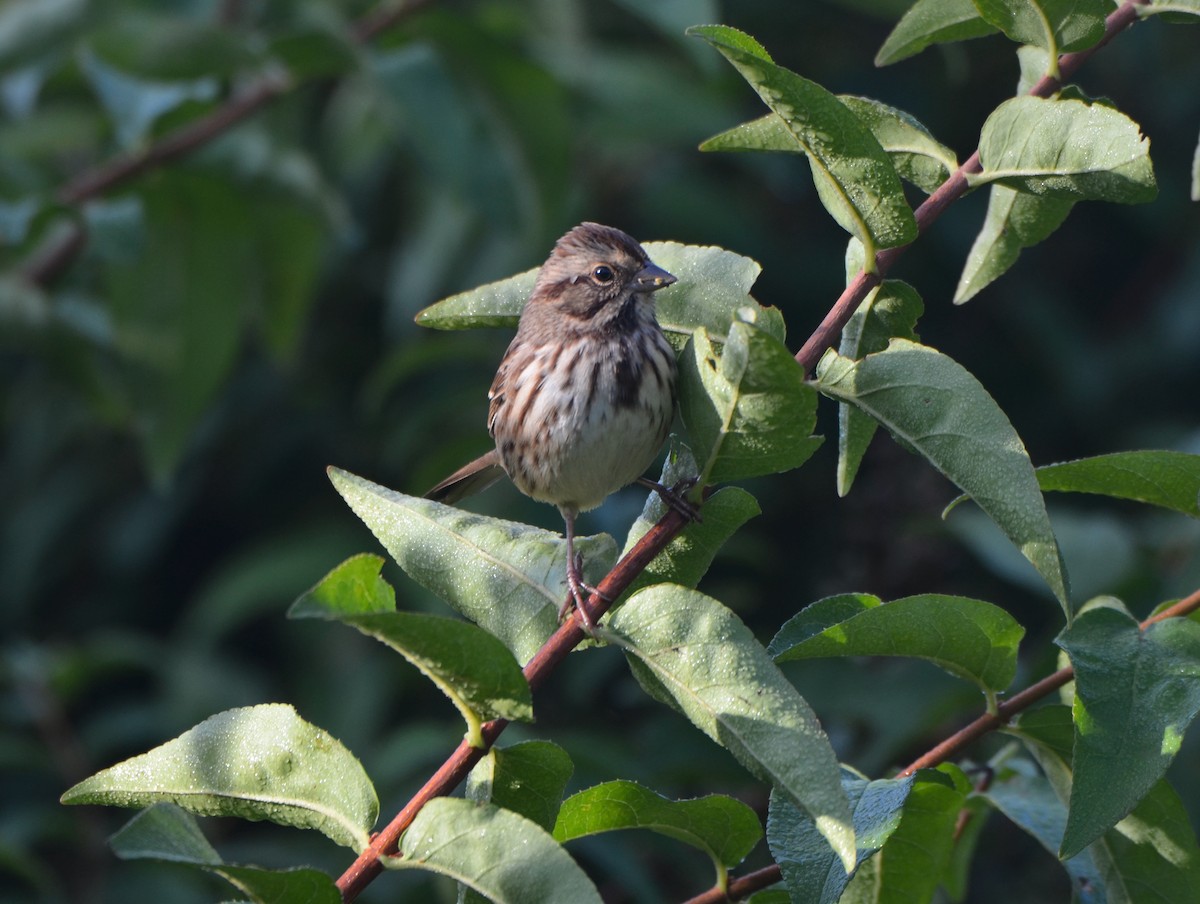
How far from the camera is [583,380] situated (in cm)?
288

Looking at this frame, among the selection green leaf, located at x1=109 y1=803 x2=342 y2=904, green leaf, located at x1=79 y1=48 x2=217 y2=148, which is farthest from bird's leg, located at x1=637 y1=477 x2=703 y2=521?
green leaf, located at x1=79 y1=48 x2=217 y2=148

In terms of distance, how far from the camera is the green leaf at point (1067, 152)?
1.60m

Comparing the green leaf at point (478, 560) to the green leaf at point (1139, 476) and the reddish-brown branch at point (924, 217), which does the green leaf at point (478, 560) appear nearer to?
the reddish-brown branch at point (924, 217)

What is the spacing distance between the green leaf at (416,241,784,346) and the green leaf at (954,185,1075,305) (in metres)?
0.29

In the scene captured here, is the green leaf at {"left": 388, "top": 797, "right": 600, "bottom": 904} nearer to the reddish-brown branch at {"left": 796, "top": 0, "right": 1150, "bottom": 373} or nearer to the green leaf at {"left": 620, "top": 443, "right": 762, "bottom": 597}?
the green leaf at {"left": 620, "top": 443, "right": 762, "bottom": 597}

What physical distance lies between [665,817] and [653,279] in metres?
0.94

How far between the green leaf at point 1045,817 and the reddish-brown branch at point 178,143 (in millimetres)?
3000

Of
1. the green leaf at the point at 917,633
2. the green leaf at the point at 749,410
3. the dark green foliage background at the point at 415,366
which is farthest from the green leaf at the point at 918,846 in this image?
the dark green foliage background at the point at 415,366

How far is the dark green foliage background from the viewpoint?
421 cm

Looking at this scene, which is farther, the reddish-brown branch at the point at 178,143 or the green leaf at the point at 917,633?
the reddish-brown branch at the point at 178,143

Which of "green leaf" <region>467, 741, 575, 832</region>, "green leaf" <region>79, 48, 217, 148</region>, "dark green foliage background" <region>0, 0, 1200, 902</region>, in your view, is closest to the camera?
"green leaf" <region>467, 741, 575, 832</region>

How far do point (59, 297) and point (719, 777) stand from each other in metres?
2.45

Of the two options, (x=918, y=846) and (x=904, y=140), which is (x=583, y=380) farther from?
(x=918, y=846)

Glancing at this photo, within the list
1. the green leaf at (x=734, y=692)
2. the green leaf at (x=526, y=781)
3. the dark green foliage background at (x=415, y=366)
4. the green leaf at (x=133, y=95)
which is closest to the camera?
the green leaf at (x=734, y=692)
